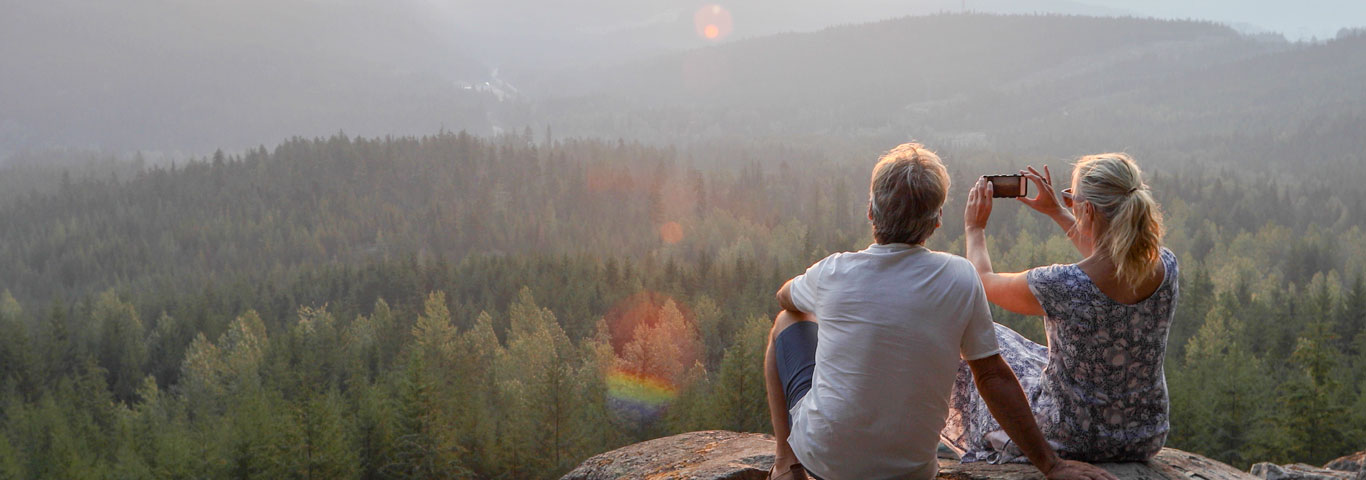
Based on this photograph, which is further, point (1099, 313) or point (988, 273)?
point (988, 273)

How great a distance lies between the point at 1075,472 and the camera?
5.51 meters

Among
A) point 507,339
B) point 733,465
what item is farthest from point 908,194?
point 507,339

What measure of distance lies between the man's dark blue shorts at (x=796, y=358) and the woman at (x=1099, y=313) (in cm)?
118

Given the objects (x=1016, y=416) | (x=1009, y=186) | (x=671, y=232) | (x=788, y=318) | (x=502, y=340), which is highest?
(x=1009, y=186)

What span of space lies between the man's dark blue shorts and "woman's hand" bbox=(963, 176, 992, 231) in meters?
1.28

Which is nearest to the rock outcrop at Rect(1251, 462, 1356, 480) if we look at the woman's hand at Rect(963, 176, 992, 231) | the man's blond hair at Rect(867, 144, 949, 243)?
the woman's hand at Rect(963, 176, 992, 231)

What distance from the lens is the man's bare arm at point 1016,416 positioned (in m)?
5.21

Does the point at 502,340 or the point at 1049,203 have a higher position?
the point at 1049,203

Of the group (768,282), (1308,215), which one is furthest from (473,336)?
(1308,215)

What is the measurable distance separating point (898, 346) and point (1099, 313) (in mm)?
1534

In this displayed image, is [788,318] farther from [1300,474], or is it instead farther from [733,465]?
[1300,474]

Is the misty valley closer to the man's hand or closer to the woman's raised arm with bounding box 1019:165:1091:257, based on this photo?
the woman's raised arm with bounding box 1019:165:1091:257

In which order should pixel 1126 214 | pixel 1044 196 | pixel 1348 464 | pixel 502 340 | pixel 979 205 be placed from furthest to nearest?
pixel 502 340
pixel 1348 464
pixel 1044 196
pixel 979 205
pixel 1126 214

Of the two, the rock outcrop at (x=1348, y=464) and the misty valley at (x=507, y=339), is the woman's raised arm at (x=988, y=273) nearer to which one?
the misty valley at (x=507, y=339)
